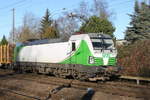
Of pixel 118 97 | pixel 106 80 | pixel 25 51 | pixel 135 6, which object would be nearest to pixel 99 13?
pixel 135 6

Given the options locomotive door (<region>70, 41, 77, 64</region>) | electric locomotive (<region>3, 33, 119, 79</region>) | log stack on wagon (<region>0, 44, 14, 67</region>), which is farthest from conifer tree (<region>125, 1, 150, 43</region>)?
log stack on wagon (<region>0, 44, 14, 67</region>)

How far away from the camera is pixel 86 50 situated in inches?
757

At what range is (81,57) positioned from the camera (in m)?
19.5

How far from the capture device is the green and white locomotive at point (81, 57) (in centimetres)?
1891

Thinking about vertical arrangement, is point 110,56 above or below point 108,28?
below

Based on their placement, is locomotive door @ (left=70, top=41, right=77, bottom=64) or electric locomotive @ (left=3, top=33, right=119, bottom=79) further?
locomotive door @ (left=70, top=41, right=77, bottom=64)

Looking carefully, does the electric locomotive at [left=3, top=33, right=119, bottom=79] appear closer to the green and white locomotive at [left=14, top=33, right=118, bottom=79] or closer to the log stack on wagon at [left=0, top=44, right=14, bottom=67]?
the green and white locomotive at [left=14, top=33, right=118, bottom=79]

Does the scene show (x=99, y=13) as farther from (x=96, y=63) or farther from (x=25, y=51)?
(x=96, y=63)

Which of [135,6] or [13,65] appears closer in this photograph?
[13,65]

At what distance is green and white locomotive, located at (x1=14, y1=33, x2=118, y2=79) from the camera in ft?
62.0

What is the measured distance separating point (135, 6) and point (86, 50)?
17.3m

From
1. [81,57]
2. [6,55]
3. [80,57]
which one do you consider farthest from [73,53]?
[6,55]

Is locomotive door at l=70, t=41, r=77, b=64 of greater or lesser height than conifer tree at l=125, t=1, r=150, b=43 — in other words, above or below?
below

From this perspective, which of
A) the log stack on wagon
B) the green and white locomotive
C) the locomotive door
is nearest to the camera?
the green and white locomotive
